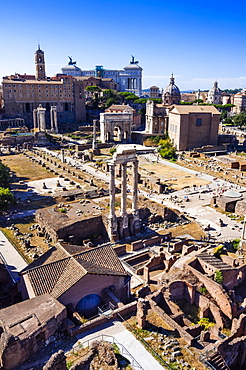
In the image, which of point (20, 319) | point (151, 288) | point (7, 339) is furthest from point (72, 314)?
point (151, 288)

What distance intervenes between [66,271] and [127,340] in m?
5.49

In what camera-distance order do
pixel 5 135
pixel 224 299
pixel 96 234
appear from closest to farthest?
pixel 224 299, pixel 96 234, pixel 5 135

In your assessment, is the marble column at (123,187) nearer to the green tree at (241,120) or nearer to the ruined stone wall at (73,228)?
the ruined stone wall at (73,228)

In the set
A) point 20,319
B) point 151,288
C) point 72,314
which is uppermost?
point 20,319

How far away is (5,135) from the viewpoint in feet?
298

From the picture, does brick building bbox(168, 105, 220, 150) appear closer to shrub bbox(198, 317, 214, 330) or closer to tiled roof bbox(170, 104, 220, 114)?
tiled roof bbox(170, 104, 220, 114)

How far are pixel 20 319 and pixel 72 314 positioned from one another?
3321 mm

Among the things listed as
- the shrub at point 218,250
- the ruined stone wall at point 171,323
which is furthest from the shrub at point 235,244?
the ruined stone wall at point 171,323

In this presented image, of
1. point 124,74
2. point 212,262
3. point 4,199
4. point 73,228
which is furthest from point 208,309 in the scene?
point 124,74

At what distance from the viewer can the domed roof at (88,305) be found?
19.7 meters

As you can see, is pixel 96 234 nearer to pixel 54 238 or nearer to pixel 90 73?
pixel 54 238

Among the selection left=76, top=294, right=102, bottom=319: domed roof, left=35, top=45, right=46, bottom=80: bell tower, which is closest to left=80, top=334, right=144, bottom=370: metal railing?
left=76, top=294, right=102, bottom=319: domed roof

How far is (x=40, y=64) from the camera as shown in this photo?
126 m

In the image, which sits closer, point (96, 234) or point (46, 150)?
point (96, 234)
